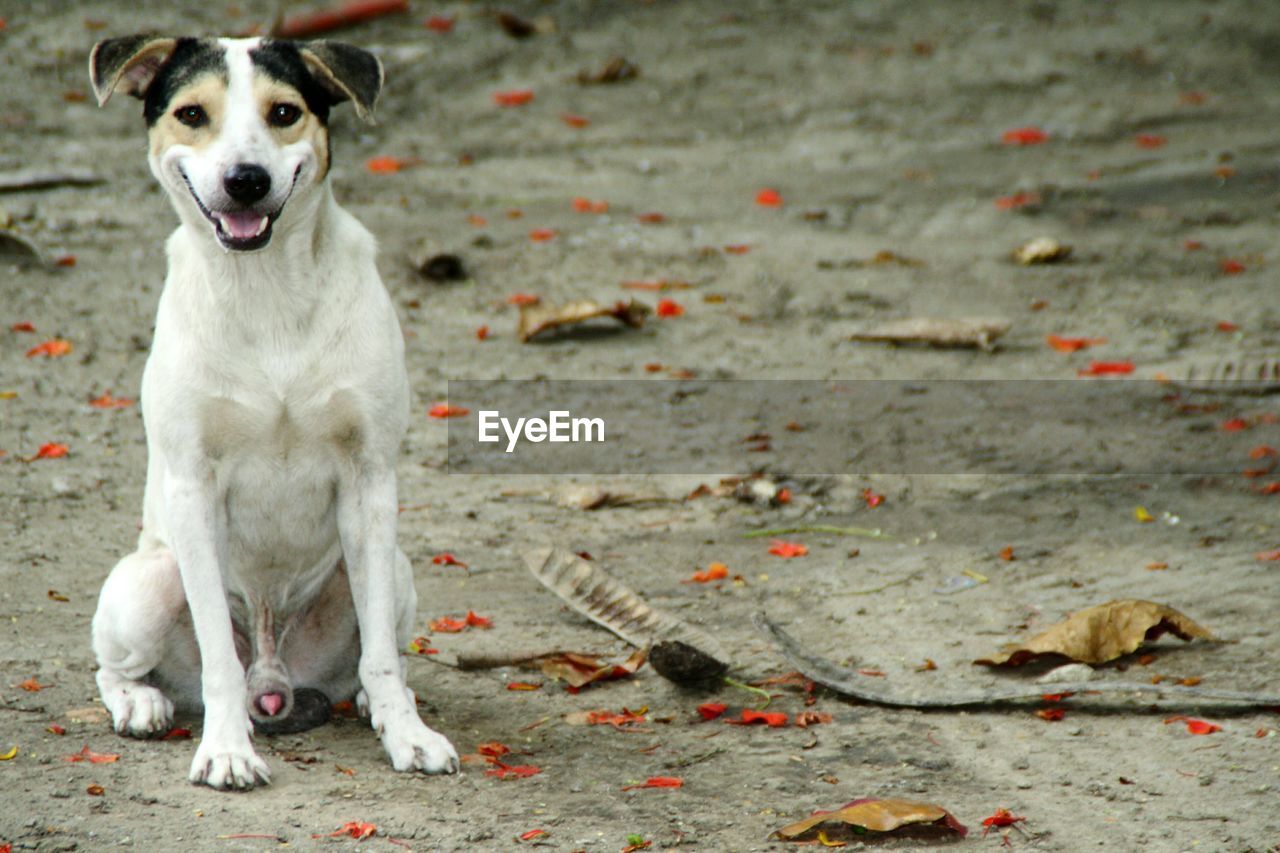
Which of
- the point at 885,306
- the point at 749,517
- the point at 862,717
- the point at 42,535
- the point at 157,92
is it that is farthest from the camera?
the point at 885,306

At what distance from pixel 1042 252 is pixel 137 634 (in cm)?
601

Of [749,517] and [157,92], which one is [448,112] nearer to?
[749,517]

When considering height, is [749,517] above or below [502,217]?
below

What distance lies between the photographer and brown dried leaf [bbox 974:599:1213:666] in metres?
4.64

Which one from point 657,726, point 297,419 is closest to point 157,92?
point 297,419

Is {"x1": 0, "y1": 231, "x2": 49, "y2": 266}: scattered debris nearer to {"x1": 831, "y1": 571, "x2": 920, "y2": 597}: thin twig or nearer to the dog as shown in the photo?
the dog

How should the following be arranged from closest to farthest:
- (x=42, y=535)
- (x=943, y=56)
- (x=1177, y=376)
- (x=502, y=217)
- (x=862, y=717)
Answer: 1. (x=862, y=717)
2. (x=42, y=535)
3. (x=1177, y=376)
4. (x=502, y=217)
5. (x=943, y=56)

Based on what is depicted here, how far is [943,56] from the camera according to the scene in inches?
474

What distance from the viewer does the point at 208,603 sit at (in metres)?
4.01

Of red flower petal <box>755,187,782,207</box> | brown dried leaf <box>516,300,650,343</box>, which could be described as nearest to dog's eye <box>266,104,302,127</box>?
brown dried leaf <box>516,300,650,343</box>

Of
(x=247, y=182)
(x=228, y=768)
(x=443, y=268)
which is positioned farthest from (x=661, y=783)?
(x=443, y=268)

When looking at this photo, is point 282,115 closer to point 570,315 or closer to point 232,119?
point 232,119

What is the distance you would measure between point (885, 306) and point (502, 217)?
2.46 metres

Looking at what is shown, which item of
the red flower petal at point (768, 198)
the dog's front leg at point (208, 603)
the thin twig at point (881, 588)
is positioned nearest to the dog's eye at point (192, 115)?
the dog's front leg at point (208, 603)
